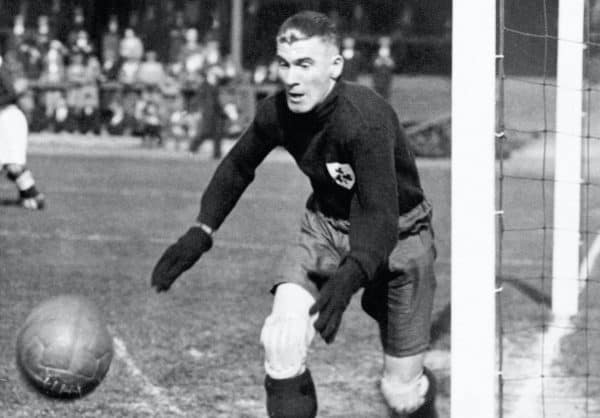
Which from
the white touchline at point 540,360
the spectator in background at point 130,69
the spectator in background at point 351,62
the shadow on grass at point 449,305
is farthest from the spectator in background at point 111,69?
the white touchline at point 540,360

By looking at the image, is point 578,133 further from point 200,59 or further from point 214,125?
point 200,59

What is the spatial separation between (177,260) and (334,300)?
90 centimetres

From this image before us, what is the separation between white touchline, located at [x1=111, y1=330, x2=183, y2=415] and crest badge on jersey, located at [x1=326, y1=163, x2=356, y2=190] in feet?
5.68

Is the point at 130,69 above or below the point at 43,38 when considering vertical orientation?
below

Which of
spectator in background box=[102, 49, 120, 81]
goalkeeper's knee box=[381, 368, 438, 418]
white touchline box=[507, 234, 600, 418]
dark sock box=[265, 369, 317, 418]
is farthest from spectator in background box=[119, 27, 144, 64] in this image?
dark sock box=[265, 369, 317, 418]

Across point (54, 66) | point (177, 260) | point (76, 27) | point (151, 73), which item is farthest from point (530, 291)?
point (76, 27)

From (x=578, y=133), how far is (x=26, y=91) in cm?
1998

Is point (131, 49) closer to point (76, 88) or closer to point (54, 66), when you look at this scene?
point (76, 88)

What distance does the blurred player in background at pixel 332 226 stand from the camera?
492 centimetres

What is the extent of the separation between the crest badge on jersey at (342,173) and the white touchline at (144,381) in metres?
1.73

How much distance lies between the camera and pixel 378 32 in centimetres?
3275

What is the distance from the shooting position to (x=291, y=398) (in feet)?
16.2

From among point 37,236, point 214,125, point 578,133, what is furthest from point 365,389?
point 214,125

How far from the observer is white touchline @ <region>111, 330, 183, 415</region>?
6.44 meters
